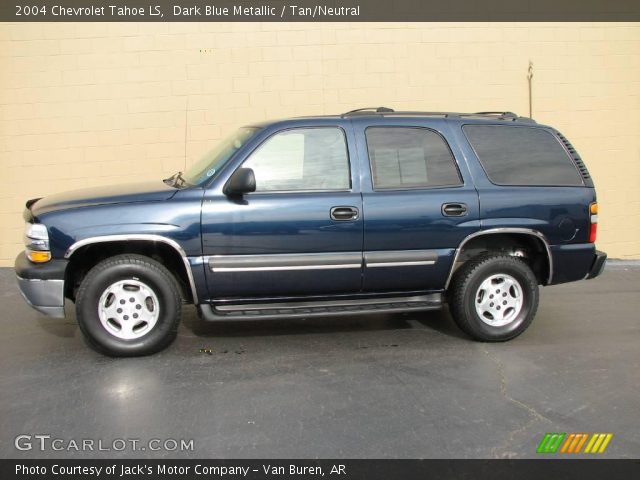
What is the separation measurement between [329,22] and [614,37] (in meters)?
3.96

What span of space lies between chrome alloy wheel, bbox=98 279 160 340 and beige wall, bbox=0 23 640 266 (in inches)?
147

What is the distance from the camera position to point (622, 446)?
344 centimetres

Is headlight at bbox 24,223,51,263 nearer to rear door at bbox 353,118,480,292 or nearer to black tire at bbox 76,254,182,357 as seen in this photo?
black tire at bbox 76,254,182,357

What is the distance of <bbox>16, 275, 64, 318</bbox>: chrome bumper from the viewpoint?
4.68m

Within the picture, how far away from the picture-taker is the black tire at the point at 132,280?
4.68 m

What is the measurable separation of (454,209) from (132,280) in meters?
2.61

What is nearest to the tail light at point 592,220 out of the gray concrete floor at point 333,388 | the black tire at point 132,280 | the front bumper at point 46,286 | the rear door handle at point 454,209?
the gray concrete floor at point 333,388

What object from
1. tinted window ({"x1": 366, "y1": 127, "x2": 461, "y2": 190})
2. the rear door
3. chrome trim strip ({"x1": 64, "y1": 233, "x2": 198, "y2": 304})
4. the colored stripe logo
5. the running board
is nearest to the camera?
the colored stripe logo

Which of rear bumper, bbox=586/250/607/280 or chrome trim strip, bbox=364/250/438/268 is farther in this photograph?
rear bumper, bbox=586/250/607/280
